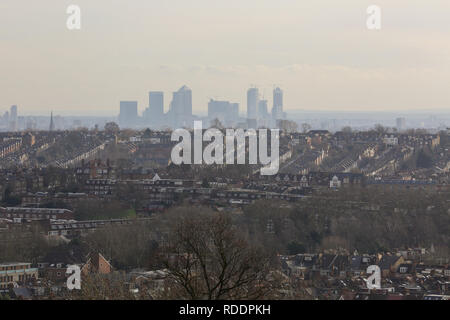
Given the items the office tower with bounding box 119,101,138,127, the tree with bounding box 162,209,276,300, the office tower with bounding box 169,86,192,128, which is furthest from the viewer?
the office tower with bounding box 119,101,138,127

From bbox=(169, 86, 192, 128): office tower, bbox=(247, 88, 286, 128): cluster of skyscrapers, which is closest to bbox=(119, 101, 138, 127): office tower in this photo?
bbox=(169, 86, 192, 128): office tower

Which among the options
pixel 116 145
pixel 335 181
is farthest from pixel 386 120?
pixel 335 181

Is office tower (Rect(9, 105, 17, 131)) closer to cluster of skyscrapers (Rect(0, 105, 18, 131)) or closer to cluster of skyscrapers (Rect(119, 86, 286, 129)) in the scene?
cluster of skyscrapers (Rect(0, 105, 18, 131))

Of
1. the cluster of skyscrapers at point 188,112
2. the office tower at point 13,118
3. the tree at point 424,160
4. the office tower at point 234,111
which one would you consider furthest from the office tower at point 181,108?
the tree at point 424,160

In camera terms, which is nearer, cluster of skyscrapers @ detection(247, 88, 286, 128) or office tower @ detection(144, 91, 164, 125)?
cluster of skyscrapers @ detection(247, 88, 286, 128)

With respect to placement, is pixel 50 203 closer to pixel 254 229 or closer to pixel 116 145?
pixel 254 229

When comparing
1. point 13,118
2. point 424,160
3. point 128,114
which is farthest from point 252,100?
point 424,160

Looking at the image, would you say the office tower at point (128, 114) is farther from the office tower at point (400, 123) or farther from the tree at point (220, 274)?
the tree at point (220, 274)
